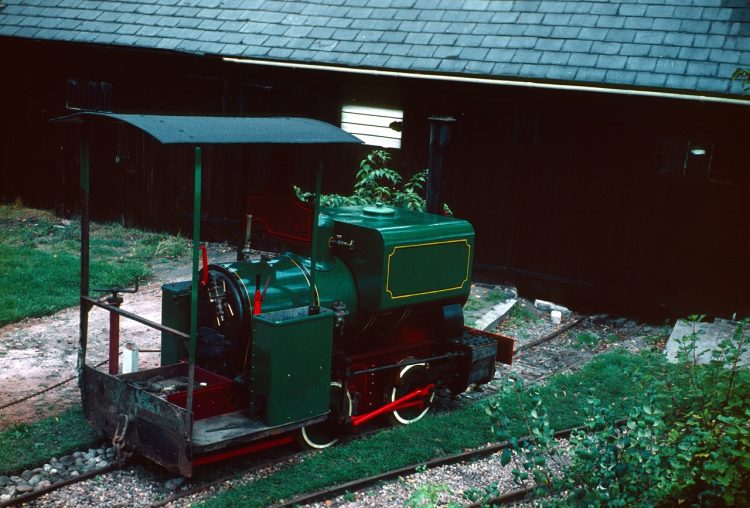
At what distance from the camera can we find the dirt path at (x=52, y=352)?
7313mm

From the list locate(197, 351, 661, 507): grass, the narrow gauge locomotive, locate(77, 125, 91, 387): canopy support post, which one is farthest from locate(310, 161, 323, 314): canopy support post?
locate(77, 125, 91, 387): canopy support post

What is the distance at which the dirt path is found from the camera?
7313 millimetres

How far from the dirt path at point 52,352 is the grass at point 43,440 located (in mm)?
216

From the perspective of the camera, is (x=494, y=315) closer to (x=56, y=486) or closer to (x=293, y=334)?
(x=293, y=334)

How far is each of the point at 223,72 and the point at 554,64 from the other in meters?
5.58

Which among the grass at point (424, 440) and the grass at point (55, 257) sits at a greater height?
the grass at point (55, 257)

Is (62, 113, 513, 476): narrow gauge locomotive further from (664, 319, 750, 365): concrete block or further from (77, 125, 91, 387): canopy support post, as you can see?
(664, 319, 750, 365): concrete block

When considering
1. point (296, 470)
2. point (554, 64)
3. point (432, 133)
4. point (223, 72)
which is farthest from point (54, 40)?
point (296, 470)

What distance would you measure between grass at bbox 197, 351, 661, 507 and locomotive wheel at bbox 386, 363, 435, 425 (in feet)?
0.42

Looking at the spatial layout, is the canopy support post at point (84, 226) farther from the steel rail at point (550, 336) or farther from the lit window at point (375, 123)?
the lit window at point (375, 123)

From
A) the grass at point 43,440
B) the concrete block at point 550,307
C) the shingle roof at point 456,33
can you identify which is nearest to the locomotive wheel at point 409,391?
the grass at point 43,440

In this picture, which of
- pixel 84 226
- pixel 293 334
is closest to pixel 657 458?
pixel 293 334

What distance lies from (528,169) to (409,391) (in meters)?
5.60

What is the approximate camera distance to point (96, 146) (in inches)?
607
